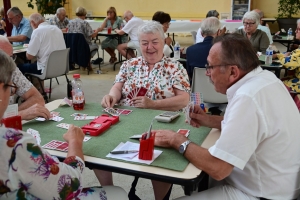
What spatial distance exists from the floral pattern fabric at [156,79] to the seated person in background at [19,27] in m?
4.09

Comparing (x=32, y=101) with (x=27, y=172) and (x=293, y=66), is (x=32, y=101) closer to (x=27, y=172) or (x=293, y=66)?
(x=27, y=172)

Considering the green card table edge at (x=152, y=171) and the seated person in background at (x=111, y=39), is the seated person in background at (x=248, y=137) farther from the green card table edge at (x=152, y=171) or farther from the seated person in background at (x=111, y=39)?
the seated person in background at (x=111, y=39)

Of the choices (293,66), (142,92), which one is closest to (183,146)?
(142,92)

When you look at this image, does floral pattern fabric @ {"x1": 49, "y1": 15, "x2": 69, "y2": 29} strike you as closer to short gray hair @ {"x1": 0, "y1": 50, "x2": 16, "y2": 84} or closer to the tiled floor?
the tiled floor

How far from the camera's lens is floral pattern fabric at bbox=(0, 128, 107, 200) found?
3.56ft

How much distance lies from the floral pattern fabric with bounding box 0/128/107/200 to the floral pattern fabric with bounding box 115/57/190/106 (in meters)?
1.41

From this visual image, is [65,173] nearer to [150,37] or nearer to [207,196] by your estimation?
[207,196]

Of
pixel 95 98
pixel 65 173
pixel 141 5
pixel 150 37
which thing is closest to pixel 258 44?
pixel 95 98

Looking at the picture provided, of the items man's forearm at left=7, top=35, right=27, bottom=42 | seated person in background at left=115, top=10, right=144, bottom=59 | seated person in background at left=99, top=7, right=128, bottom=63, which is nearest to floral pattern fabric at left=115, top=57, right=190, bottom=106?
man's forearm at left=7, top=35, right=27, bottom=42

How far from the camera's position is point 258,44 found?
5.29 meters

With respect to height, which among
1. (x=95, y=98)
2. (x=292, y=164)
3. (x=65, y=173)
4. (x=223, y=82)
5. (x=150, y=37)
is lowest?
(x=95, y=98)

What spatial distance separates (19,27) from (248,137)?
5784 mm

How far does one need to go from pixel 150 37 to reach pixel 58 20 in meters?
6.01

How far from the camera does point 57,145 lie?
5.52 ft
